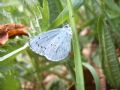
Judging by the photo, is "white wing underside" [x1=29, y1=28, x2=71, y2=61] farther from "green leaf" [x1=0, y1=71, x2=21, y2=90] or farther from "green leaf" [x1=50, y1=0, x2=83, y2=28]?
"green leaf" [x1=0, y1=71, x2=21, y2=90]

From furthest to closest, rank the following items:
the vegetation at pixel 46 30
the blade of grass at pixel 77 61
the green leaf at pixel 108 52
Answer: the green leaf at pixel 108 52, the vegetation at pixel 46 30, the blade of grass at pixel 77 61

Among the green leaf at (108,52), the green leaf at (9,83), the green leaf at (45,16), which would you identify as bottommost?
the green leaf at (9,83)

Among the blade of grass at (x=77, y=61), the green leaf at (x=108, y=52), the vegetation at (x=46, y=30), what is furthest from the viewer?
the green leaf at (x=108, y=52)

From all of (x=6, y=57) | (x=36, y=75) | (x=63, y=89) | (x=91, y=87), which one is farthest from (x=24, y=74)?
(x=6, y=57)

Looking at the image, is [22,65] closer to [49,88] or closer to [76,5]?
[49,88]

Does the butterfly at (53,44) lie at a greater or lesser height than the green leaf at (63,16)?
lesser

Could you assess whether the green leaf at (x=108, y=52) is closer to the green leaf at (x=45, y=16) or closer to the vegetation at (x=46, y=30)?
the vegetation at (x=46, y=30)

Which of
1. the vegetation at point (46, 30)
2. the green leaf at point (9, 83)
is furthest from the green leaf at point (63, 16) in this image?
the green leaf at point (9, 83)

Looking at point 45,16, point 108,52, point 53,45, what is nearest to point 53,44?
point 53,45

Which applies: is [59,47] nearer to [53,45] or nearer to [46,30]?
[53,45]

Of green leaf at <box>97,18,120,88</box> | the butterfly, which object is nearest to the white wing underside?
the butterfly

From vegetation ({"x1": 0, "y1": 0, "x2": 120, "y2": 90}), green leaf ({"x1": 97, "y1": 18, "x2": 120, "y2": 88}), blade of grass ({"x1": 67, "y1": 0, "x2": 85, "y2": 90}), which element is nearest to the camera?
blade of grass ({"x1": 67, "y1": 0, "x2": 85, "y2": 90})
